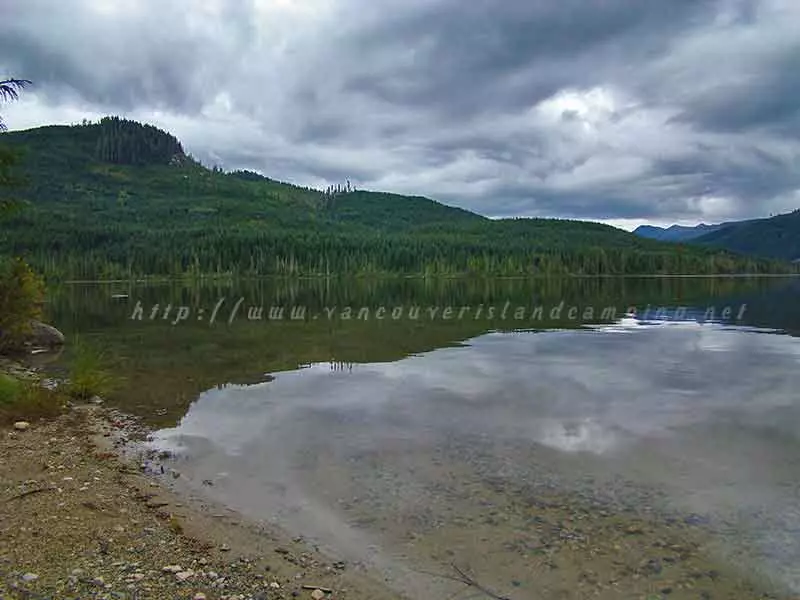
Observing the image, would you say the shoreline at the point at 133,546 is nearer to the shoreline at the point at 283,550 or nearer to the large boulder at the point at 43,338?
the shoreline at the point at 283,550

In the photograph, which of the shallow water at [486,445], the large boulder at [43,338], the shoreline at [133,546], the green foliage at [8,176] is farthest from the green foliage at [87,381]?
the large boulder at [43,338]

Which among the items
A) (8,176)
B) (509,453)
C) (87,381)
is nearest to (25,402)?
(87,381)

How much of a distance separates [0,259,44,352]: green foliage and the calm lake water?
4.48 metres

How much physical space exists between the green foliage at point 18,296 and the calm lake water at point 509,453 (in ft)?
14.7

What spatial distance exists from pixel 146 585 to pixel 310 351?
87.6 feet

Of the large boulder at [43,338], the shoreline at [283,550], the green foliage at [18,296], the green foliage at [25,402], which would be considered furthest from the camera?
the large boulder at [43,338]

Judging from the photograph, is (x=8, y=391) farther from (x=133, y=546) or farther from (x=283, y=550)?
(x=283, y=550)

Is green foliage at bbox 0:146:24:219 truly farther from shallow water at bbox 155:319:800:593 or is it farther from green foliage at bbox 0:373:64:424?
shallow water at bbox 155:319:800:593

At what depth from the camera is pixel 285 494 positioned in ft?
42.7

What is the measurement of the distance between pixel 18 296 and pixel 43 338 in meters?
12.5

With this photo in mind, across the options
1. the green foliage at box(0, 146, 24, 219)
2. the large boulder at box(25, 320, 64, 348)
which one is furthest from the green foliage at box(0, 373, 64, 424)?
the large boulder at box(25, 320, 64, 348)

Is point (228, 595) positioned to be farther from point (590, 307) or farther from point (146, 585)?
point (590, 307)

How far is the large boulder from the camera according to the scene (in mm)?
35406

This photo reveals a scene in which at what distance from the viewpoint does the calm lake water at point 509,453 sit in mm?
10047
